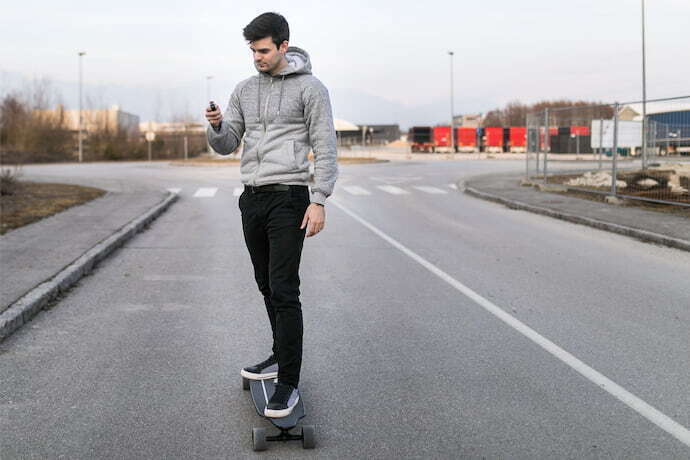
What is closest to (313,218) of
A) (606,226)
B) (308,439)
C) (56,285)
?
(308,439)

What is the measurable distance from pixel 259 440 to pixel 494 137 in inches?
2807

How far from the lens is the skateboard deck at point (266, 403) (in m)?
3.75

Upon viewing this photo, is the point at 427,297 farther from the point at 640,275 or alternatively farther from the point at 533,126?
the point at 533,126

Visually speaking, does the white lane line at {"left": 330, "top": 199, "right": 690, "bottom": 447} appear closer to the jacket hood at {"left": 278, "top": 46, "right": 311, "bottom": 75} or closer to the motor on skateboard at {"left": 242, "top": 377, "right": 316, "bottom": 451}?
the motor on skateboard at {"left": 242, "top": 377, "right": 316, "bottom": 451}

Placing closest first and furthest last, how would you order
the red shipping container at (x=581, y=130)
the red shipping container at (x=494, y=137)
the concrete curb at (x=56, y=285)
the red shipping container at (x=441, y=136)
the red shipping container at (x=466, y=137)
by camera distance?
the concrete curb at (x=56, y=285) < the red shipping container at (x=581, y=130) < the red shipping container at (x=441, y=136) < the red shipping container at (x=494, y=137) < the red shipping container at (x=466, y=137)

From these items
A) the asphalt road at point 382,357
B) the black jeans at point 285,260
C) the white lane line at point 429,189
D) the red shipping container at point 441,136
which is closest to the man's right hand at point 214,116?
the black jeans at point 285,260

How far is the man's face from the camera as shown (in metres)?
3.89

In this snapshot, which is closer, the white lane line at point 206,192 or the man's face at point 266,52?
the man's face at point 266,52

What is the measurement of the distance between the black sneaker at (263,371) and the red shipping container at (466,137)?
70217mm

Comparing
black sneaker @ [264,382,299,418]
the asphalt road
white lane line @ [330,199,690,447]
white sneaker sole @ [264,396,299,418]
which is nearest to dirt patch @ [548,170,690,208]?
the asphalt road

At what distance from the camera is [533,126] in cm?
2312

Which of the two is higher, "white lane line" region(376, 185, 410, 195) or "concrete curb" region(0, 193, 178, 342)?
"white lane line" region(376, 185, 410, 195)

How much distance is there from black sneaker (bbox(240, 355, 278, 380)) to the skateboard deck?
0.09 ft

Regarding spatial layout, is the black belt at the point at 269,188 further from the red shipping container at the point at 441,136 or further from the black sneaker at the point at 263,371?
the red shipping container at the point at 441,136
